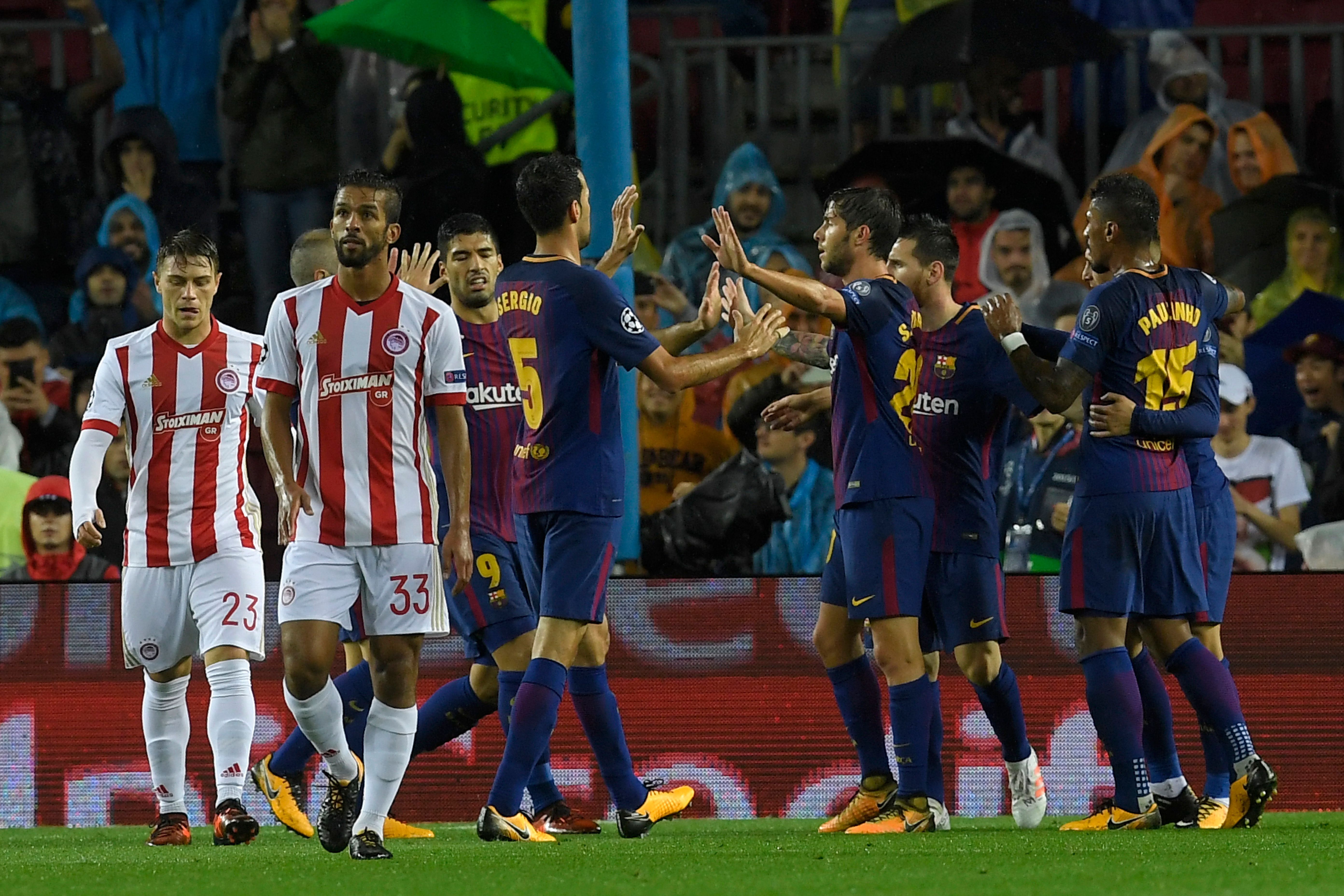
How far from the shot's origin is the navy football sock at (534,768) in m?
6.52

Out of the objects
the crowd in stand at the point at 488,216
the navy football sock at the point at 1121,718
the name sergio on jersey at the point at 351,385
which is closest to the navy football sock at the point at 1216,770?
the navy football sock at the point at 1121,718

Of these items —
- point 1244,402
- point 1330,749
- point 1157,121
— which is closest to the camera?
point 1330,749

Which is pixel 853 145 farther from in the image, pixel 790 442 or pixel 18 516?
pixel 18 516

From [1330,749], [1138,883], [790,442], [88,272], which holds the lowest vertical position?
[1330,749]

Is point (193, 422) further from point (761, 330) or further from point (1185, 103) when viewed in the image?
point (1185, 103)

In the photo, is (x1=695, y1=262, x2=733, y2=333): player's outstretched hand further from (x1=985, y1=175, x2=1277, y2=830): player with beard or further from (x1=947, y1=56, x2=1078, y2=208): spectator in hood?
(x1=947, y1=56, x2=1078, y2=208): spectator in hood

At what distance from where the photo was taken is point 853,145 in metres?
10.9

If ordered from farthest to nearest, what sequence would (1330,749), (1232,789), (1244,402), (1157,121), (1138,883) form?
1. (1157,121)
2. (1244,402)
3. (1330,749)
4. (1232,789)
5. (1138,883)

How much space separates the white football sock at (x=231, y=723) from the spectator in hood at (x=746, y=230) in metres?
4.63

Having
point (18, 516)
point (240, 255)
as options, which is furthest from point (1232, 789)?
point (240, 255)

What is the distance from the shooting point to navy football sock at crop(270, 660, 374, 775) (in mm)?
6750

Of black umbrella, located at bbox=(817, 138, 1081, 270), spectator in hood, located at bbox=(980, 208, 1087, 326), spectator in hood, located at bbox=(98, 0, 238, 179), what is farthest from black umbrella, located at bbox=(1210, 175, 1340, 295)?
spectator in hood, located at bbox=(98, 0, 238, 179)

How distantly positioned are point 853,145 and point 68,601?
542 centimetres

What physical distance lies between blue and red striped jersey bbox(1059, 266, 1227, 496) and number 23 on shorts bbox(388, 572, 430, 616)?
2249 millimetres
